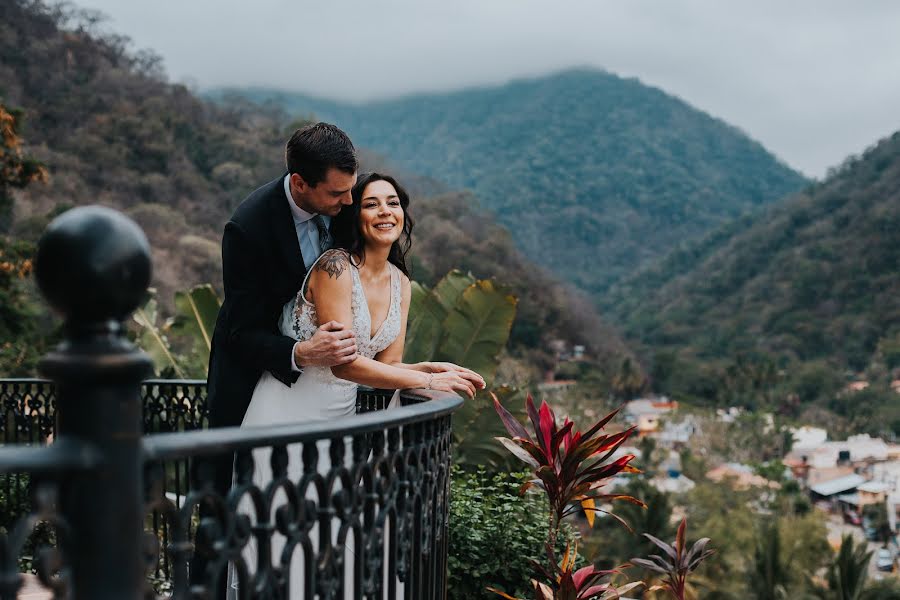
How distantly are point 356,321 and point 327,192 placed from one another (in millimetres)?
498

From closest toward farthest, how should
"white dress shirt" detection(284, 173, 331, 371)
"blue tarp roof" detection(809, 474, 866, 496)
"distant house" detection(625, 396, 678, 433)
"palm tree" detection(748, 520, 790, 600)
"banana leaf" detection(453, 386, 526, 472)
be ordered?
"white dress shirt" detection(284, 173, 331, 371), "banana leaf" detection(453, 386, 526, 472), "palm tree" detection(748, 520, 790, 600), "blue tarp roof" detection(809, 474, 866, 496), "distant house" detection(625, 396, 678, 433)

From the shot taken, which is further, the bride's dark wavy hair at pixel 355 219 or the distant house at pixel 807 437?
the distant house at pixel 807 437

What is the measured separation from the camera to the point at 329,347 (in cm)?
283

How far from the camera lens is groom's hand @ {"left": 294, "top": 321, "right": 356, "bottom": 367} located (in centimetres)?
283

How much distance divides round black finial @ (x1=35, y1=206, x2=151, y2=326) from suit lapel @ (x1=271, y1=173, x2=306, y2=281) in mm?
1849

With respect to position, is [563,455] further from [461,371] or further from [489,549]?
[489,549]

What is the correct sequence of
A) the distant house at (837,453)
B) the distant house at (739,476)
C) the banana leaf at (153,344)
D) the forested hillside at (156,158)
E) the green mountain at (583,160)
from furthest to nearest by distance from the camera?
the green mountain at (583,160), the distant house at (837,453), the distant house at (739,476), the forested hillside at (156,158), the banana leaf at (153,344)

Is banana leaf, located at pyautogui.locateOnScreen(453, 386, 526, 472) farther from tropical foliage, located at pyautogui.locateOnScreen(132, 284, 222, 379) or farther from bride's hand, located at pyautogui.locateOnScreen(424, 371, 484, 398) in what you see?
bride's hand, located at pyautogui.locateOnScreen(424, 371, 484, 398)

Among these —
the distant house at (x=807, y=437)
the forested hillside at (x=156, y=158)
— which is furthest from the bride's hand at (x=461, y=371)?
the distant house at (x=807, y=437)

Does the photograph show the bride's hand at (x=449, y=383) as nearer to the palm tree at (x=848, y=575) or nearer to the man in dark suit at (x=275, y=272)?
the man in dark suit at (x=275, y=272)

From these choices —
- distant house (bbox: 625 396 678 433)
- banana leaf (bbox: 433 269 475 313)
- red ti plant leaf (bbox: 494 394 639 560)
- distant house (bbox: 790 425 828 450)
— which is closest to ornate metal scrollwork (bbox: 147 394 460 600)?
red ti plant leaf (bbox: 494 394 639 560)

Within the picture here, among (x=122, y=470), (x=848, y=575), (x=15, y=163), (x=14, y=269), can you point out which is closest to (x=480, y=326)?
(x=122, y=470)

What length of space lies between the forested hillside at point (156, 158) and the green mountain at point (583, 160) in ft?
160

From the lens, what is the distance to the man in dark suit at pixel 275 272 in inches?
115
